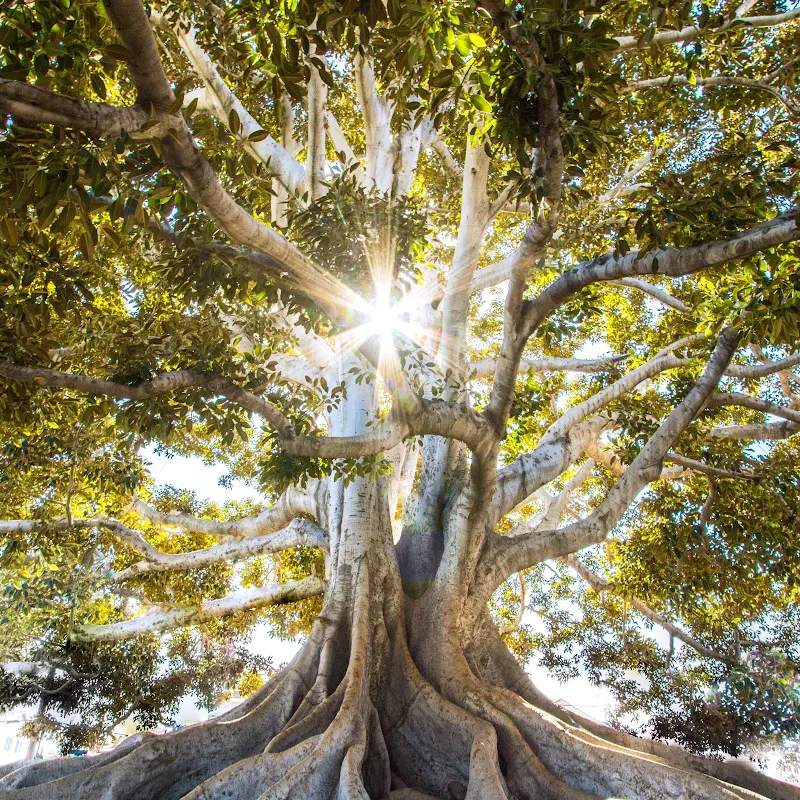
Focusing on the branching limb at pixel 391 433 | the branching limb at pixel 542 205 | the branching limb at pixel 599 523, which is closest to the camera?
the branching limb at pixel 542 205

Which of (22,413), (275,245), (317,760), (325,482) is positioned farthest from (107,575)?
(275,245)

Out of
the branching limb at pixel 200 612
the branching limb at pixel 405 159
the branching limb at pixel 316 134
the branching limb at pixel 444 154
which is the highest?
the branching limb at pixel 444 154

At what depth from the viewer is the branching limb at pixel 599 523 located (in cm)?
489

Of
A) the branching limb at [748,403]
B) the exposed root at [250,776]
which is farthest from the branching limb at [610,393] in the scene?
the exposed root at [250,776]

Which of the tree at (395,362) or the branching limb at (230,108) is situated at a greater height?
the branching limb at (230,108)

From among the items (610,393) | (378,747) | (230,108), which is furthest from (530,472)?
(230,108)

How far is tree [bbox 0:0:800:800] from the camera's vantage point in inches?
99.3

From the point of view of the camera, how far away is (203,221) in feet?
11.2

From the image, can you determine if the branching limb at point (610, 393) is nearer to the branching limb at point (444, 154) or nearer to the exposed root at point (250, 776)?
the exposed root at point (250, 776)

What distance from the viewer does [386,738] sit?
13.9 ft

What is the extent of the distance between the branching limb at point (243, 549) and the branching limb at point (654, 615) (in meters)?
3.73

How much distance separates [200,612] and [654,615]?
6198 millimetres

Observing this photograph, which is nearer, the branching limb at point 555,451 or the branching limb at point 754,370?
the branching limb at point 754,370

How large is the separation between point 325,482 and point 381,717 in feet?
8.00
